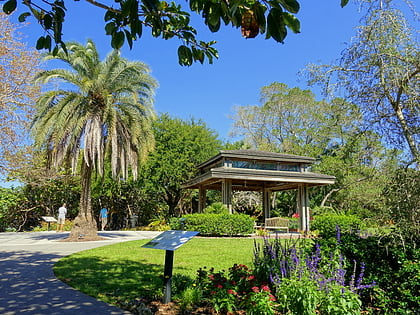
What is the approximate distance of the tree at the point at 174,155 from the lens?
24469 mm

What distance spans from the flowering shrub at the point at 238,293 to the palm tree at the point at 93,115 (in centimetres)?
1014

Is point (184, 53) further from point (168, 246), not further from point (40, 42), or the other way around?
point (168, 246)

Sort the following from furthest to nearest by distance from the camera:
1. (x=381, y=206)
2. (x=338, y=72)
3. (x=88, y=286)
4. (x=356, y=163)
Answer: (x=88, y=286) → (x=356, y=163) → (x=338, y=72) → (x=381, y=206)

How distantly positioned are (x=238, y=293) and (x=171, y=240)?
1.25m

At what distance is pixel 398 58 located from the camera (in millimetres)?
3955

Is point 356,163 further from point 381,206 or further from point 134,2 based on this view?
point 134,2

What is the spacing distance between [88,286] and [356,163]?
5072 mm

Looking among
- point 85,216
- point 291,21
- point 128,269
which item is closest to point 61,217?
point 85,216

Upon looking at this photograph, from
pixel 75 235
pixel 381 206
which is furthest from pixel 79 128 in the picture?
pixel 381 206

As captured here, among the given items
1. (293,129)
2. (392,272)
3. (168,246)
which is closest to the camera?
(392,272)

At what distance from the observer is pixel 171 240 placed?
4703 mm

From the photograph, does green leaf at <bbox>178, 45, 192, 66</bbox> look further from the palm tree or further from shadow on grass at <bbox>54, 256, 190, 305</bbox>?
the palm tree

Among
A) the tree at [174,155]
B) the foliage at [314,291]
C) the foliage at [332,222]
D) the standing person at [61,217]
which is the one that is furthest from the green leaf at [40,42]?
the tree at [174,155]

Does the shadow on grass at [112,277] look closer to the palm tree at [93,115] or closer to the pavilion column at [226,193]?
the palm tree at [93,115]
